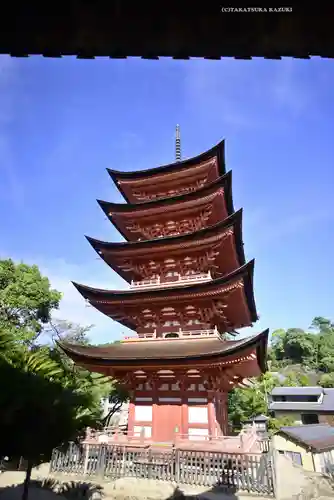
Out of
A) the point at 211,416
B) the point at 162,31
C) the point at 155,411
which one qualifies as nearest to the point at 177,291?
the point at 155,411

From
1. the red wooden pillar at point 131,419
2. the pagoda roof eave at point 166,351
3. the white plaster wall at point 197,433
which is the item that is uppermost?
the pagoda roof eave at point 166,351

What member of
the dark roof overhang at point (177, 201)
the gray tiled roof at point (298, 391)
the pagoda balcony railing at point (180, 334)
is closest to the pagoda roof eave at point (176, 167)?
the dark roof overhang at point (177, 201)

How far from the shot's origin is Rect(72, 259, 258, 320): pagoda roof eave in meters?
13.1

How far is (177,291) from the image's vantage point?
14219 millimetres

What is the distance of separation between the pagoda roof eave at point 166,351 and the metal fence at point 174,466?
309 cm

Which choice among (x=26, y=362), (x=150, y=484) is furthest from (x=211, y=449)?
(x=26, y=362)

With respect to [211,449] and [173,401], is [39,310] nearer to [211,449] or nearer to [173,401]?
[173,401]

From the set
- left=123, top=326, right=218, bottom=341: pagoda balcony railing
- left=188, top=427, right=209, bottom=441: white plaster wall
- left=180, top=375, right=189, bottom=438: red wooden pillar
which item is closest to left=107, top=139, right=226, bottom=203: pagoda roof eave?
left=123, top=326, right=218, bottom=341: pagoda balcony railing

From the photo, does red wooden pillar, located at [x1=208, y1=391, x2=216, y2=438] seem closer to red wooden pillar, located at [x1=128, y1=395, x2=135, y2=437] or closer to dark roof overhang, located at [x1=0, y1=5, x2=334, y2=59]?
red wooden pillar, located at [x1=128, y1=395, x2=135, y2=437]

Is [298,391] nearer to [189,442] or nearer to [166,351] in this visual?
[189,442]

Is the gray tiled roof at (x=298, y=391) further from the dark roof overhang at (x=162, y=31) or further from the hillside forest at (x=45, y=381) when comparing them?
the dark roof overhang at (x=162, y=31)

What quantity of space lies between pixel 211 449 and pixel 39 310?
65.0 ft

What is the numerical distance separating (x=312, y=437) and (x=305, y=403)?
61.3ft

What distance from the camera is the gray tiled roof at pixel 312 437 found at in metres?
22.6
